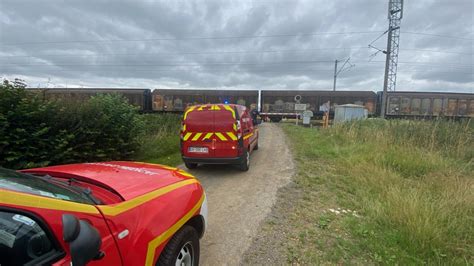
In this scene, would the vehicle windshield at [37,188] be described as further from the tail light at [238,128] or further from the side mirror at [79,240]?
the tail light at [238,128]

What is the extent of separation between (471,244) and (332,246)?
176 centimetres

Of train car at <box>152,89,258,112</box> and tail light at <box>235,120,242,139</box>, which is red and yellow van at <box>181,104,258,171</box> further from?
train car at <box>152,89,258,112</box>

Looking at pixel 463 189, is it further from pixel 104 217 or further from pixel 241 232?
pixel 104 217

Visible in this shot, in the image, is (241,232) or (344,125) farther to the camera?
(344,125)

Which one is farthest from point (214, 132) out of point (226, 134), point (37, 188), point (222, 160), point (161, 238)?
point (37, 188)

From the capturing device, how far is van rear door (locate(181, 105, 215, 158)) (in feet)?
21.5

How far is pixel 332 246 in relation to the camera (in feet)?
10.9

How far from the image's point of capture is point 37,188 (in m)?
1.62

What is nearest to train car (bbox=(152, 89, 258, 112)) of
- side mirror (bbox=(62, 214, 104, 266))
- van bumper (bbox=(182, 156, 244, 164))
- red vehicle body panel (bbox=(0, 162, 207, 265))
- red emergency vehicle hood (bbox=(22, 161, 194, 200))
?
van bumper (bbox=(182, 156, 244, 164))

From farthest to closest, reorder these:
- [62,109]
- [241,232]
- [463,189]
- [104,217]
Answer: [62,109]
[463,189]
[241,232]
[104,217]

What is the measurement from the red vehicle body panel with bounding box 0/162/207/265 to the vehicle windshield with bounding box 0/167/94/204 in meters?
0.14

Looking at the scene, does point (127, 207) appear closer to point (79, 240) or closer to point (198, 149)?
point (79, 240)

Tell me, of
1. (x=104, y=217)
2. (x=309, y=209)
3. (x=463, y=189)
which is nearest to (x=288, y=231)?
(x=309, y=209)

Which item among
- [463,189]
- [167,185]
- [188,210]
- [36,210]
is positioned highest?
[36,210]
